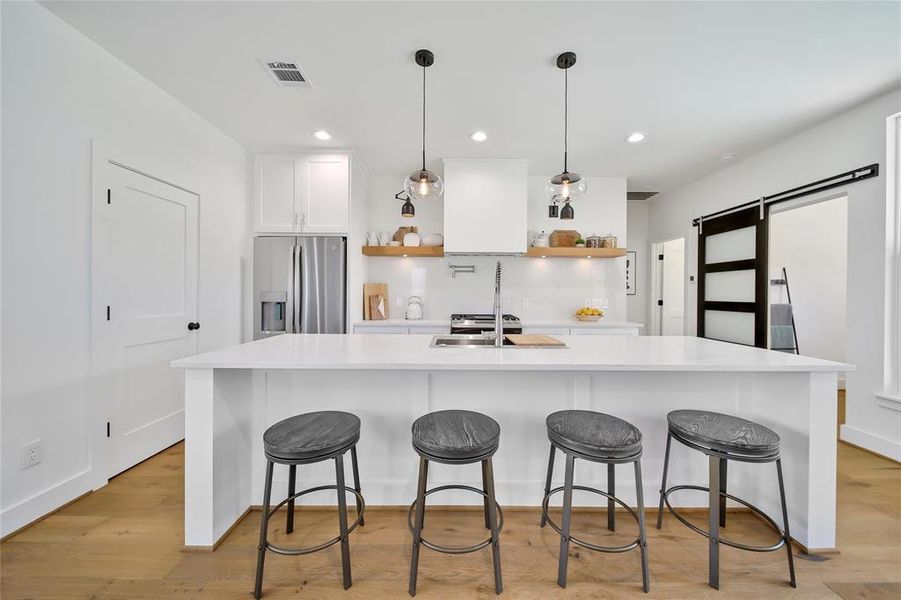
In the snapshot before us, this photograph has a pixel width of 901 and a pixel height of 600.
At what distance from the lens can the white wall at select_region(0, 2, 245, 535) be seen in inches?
67.2

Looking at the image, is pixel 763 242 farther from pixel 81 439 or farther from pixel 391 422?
pixel 81 439

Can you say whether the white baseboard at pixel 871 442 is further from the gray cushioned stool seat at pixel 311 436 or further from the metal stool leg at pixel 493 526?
the gray cushioned stool seat at pixel 311 436

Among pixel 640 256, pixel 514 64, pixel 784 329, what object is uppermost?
pixel 514 64

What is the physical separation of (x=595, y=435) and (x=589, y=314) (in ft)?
9.64

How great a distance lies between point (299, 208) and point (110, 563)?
2.85 m

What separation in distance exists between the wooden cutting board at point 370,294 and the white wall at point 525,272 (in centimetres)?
13

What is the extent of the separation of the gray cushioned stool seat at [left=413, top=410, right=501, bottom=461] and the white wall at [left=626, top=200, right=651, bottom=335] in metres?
4.66

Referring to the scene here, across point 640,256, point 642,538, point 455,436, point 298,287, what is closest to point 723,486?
point 642,538

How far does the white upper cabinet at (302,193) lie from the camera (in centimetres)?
350

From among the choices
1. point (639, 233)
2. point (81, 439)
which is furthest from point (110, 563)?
point (639, 233)

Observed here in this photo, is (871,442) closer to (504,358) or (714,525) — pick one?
(714,525)

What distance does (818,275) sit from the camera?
4.41 metres

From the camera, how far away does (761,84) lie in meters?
2.36

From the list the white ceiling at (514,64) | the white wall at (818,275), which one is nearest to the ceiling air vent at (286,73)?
the white ceiling at (514,64)
